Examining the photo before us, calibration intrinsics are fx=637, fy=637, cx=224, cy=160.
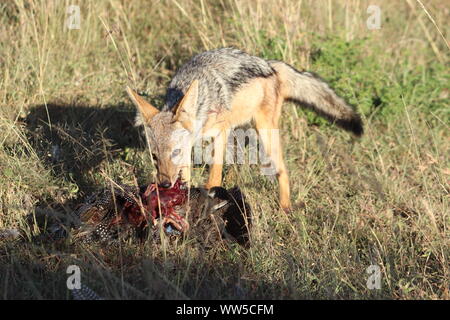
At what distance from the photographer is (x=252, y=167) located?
5.64 meters

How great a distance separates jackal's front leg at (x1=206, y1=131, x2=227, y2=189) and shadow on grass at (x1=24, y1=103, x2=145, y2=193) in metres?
0.68

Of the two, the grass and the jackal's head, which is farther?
the jackal's head

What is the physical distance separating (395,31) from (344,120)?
292 centimetres

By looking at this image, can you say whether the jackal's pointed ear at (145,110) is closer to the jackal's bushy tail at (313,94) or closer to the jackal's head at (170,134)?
the jackal's head at (170,134)

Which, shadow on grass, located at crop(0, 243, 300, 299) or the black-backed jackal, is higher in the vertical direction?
the black-backed jackal

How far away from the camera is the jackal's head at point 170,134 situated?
4.58 metres

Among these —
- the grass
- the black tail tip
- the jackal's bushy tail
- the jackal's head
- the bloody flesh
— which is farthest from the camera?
the jackal's bushy tail

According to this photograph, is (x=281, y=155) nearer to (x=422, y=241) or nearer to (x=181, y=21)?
(x=422, y=241)

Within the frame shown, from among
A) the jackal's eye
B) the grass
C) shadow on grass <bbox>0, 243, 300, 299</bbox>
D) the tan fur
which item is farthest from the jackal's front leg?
shadow on grass <bbox>0, 243, 300, 299</bbox>

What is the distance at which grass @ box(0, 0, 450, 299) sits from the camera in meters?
3.84

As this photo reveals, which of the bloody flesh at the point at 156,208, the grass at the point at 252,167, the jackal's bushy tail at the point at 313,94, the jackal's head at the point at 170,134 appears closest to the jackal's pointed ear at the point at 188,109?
the jackal's head at the point at 170,134

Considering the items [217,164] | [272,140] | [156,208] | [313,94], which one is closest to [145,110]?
[217,164]

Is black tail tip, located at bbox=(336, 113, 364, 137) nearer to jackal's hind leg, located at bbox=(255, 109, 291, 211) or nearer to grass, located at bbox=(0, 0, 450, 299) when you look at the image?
grass, located at bbox=(0, 0, 450, 299)
